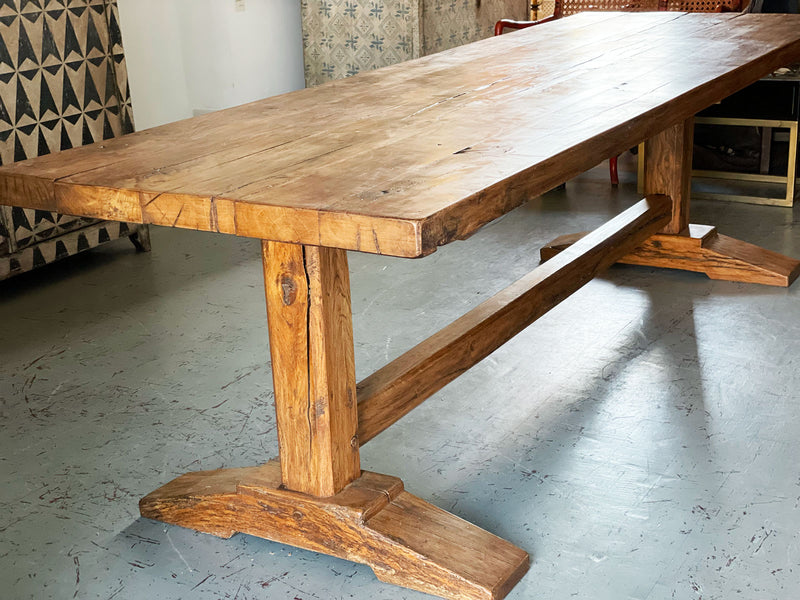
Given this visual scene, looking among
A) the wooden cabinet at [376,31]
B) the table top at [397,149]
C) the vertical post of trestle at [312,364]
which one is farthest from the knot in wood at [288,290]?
the wooden cabinet at [376,31]

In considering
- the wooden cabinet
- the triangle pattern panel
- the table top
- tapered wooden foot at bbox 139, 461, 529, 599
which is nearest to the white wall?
the wooden cabinet

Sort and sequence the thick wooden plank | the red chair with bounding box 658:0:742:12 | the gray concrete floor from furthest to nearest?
the red chair with bounding box 658:0:742:12
the thick wooden plank
the gray concrete floor

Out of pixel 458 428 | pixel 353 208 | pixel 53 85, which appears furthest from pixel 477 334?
pixel 53 85

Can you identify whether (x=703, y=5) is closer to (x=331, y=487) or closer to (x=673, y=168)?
(x=673, y=168)

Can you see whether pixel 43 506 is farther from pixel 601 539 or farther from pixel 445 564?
pixel 601 539

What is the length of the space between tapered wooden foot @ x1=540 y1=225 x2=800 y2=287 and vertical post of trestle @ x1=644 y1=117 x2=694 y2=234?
61 mm

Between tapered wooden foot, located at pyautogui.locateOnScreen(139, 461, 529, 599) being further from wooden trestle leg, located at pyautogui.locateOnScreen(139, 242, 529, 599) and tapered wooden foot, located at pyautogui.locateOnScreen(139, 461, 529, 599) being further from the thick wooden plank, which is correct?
the thick wooden plank

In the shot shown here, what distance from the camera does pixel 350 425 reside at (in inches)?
68.5

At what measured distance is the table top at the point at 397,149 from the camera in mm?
1385

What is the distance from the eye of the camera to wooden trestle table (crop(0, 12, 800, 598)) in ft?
4.69

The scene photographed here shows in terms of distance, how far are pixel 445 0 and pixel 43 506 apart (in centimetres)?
372

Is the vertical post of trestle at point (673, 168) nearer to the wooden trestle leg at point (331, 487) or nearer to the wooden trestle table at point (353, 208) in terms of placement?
the wooden trestle table at point (353, 208)

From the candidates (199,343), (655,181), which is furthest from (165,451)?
(655,181)

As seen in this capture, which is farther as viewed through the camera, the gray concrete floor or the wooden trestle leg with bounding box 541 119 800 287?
the wooden trestle leg with bounding box 541 119 800 287
